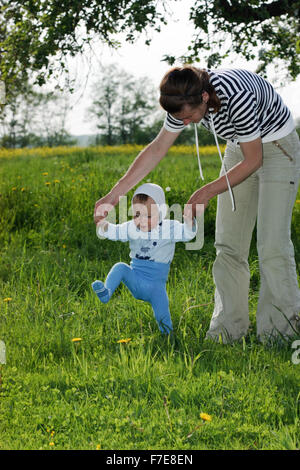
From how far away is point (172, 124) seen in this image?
129 inches

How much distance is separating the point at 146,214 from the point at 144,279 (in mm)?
391

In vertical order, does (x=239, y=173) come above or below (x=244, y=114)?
below

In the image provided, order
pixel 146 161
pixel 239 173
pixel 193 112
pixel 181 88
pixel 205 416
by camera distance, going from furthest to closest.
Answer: pixel 146 161
pixel 239 173
pixel 193 112
pixel 181 88
pixel 205 416

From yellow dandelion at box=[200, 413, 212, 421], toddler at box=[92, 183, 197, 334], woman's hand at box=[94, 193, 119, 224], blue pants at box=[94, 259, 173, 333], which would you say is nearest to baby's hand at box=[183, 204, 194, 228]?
toddler at box=[92, 183, 197, 334]

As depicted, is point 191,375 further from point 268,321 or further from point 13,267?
point 13,267

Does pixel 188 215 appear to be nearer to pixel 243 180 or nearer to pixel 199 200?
pixel 199 200

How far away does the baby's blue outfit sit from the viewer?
10.1 feet

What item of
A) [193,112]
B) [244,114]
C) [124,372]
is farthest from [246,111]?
[124,372]

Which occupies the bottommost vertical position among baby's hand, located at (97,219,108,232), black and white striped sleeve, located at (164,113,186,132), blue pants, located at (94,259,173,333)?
blue pants, located at (94,259,173,333)

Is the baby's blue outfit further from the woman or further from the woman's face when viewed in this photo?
the woman's face

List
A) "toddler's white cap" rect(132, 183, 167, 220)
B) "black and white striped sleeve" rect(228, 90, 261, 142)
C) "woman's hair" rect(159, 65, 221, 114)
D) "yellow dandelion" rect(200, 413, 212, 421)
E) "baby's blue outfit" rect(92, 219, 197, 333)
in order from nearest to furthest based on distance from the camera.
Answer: "yellow dandelion" rect(200, 413, 212, 421)
"woman's hair" rect(159, 65, 221, 114)
"black and white striped sleeve" rect(228, 90, 261, 142)
"toddler's white cap" rect(132, 183, 167, 220)
"baby's blue outfit" rect(92, 219, 197, 333)

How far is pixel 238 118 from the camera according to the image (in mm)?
2832

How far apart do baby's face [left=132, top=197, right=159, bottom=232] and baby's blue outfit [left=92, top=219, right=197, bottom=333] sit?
38mm
